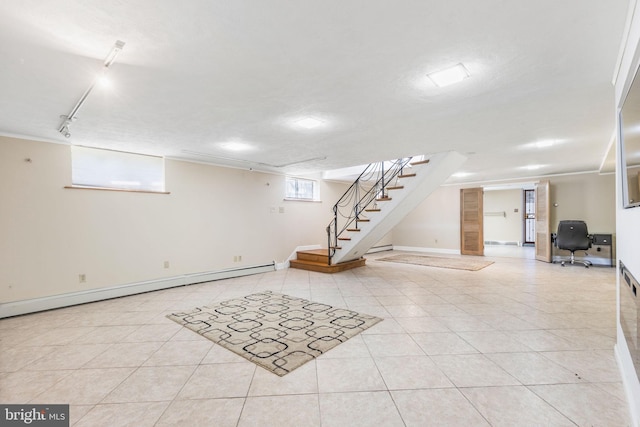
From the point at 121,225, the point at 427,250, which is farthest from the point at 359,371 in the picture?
the point at 427,250

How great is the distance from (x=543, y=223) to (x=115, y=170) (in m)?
9.80

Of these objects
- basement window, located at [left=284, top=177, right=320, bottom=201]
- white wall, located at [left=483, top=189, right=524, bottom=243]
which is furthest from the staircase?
white wall, located at [left=483, top=189, right=524, bottom=243]

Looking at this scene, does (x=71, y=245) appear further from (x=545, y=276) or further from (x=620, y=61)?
(x=545, y=276)

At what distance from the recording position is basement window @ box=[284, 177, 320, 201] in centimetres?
736

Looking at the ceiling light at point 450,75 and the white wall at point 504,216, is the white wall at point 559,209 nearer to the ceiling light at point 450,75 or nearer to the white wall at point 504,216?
the white wall at point 504,216

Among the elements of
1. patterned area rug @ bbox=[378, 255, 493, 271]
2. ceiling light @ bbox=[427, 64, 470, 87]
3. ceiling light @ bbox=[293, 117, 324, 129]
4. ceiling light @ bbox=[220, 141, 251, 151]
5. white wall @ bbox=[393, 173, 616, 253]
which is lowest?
patterned area rug @ bbox=[378, 255, 493, 271]

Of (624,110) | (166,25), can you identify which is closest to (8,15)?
A: (166,25)

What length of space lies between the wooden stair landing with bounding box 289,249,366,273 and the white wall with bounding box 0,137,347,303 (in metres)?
0.37

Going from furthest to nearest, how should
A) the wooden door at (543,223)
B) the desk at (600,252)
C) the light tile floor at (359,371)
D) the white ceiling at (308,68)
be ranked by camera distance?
the wooden door at (543,223), the desk at (600,252), the light tile floor at (359,371), the white ceiling at (308,68)

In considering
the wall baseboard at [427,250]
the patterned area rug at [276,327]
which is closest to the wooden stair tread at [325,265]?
the patterned area rug at [276,327]

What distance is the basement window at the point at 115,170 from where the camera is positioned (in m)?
4.26

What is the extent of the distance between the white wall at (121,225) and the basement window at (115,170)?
122 mm

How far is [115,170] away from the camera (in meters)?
4.59

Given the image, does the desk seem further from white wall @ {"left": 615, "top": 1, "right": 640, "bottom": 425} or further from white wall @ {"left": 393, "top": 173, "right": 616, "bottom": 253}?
white wall @ {"left": 615, "top": 1, "right": 640, "bottom": 425}
